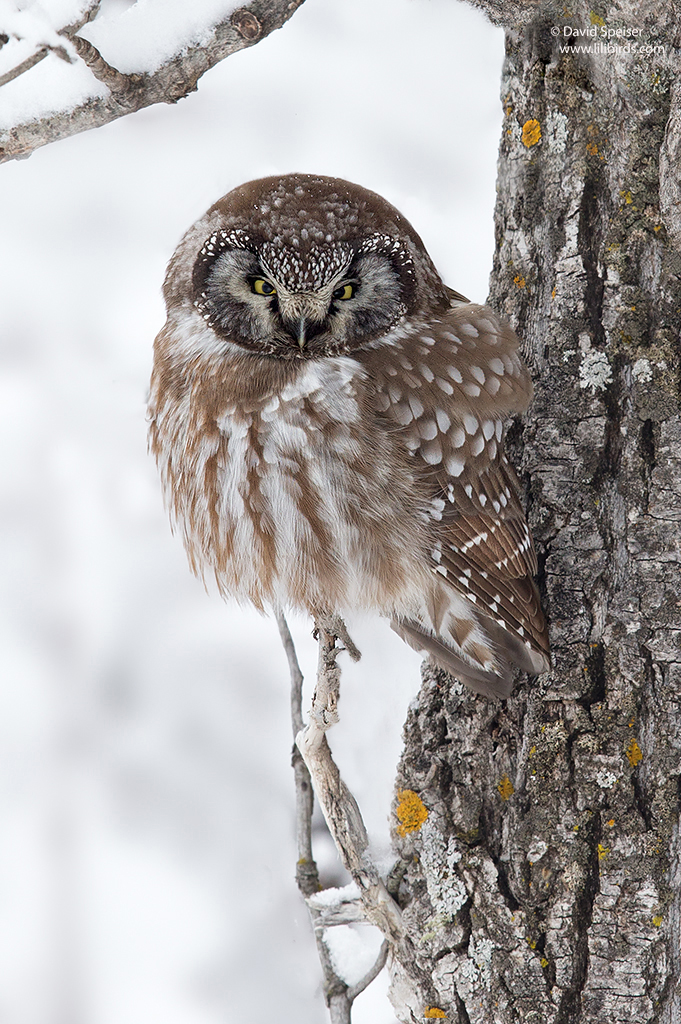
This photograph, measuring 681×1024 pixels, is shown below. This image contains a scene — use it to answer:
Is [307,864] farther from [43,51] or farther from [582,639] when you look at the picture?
[43,51]

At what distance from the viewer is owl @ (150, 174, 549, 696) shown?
66.2 inches

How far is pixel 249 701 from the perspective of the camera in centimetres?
289

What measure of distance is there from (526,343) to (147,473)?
1.55m

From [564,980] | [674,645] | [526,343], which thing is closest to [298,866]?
[564,980]

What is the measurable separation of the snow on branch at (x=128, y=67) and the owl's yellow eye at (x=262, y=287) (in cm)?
36

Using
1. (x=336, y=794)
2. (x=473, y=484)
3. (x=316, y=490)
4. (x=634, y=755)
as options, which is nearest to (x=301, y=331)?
(x=316, y=490)

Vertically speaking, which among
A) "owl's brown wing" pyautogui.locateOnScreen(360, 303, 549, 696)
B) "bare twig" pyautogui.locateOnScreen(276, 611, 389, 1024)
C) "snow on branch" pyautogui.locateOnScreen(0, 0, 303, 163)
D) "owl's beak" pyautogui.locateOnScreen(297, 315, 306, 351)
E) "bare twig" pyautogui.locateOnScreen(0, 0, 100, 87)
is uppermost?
"snow on branch" pyautogui.locateOnScreen(0, 0, 303, 163)

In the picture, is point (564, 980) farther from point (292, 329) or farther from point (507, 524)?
point (292, 329)

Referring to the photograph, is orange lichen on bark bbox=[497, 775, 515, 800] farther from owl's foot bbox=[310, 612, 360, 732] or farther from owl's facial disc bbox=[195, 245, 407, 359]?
owl's facial disc bbox=[195, 245, 407, 359]

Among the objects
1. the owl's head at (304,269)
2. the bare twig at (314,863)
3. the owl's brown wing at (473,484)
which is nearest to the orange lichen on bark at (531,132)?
the owl's head at (304,269)

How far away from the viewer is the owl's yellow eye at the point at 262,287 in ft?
5.52

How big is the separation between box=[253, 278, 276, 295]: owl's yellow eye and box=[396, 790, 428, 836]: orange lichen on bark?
3.46 feet

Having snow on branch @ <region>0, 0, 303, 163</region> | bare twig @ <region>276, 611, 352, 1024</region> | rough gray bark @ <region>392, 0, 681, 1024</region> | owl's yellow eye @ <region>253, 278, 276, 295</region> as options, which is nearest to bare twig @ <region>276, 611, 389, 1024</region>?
bare twig @ <region>276, 611, 352, 1024</region>

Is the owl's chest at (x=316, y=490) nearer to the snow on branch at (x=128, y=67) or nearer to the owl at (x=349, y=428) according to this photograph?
the owl at (x=349, y=428)
